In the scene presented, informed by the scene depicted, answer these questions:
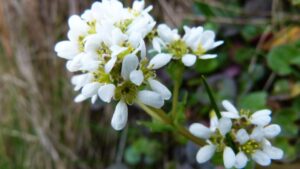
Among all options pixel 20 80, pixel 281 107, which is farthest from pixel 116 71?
pixel 20 80

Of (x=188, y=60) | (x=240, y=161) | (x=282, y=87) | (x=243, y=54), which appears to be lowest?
(x=240, y=161)

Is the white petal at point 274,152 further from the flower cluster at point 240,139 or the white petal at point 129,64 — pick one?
the white petal at point 129,64

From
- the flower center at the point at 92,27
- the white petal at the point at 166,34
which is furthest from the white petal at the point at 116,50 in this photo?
the white petal at the point at 166,34

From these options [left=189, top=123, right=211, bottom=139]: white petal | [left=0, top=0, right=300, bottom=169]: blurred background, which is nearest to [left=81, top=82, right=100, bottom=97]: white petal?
[left=189, top=123, right=211, bottom=139]: white petal

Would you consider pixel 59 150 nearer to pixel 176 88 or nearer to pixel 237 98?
pixel 237 98

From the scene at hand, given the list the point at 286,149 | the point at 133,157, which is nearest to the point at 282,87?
the point at 286,149

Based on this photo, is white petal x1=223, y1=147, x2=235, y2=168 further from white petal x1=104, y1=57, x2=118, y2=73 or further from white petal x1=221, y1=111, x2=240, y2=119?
white petal x1=104, y1=57, x2=118, y2=73

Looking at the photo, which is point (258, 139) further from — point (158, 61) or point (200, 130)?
point (158, 61)
